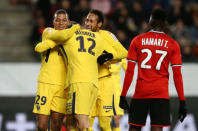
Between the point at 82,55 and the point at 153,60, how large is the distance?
0.98 metres

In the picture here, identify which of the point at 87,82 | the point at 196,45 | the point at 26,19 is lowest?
the point at 87,82

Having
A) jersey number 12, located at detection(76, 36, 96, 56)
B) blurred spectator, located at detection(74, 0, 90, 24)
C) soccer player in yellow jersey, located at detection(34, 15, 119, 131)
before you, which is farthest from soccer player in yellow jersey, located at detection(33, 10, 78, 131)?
blurred spectator, located at detection(74, 0, 90, 24)

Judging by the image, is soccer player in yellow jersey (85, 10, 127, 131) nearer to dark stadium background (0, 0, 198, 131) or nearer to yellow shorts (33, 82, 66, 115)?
yellow shorts (33, 82, 66, 115)

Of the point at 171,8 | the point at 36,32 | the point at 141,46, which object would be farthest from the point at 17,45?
the point at 141,46

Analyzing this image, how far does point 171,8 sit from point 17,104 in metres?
5.12

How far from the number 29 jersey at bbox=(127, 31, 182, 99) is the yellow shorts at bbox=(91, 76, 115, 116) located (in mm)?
1114

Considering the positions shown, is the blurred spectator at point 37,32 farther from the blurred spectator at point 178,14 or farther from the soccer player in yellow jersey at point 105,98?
the soccer player in yellow jersey at point 105,98

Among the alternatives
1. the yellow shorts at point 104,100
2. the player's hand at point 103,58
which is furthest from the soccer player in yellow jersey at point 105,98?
the player's hand at point 103,58

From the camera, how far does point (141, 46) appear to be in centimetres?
679

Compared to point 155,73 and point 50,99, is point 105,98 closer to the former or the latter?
point 50,99

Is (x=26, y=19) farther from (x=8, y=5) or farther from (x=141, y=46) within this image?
(x=141, y=46)

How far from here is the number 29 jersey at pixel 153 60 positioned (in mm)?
6766

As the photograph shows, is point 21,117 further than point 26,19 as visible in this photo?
No

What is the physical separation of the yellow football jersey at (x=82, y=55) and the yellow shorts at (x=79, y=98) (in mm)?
82
